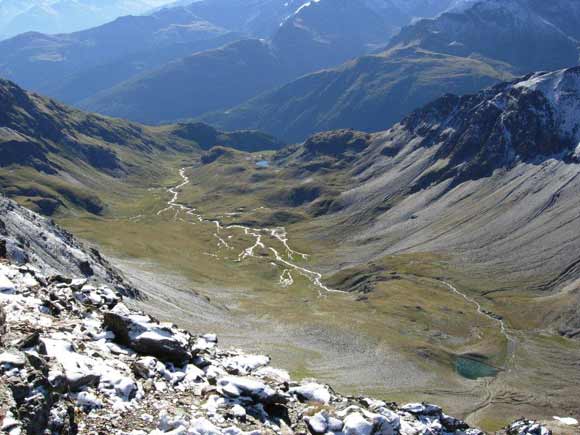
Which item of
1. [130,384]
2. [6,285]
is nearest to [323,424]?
[130,384]

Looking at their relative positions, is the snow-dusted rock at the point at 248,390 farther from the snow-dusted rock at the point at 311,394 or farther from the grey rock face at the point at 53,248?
the grey rock face at the point at 53,248

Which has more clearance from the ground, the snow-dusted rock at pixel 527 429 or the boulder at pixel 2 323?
the boulder at pixel 2 323

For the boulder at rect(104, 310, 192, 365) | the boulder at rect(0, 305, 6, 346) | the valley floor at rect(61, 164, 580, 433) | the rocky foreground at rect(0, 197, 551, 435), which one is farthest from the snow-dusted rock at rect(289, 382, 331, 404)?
the valley floor at rect(61, 164, 580, 433)

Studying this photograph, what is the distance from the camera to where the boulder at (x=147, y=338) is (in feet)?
113

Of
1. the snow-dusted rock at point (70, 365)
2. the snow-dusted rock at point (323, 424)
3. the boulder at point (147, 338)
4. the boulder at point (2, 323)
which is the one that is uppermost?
the boulder at point (2, 323)

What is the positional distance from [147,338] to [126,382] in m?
5.55

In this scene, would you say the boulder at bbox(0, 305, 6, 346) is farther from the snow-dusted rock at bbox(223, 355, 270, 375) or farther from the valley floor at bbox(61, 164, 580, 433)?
the valley floor at bbox(61, 164, 580, 433)

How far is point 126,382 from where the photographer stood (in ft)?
95.4

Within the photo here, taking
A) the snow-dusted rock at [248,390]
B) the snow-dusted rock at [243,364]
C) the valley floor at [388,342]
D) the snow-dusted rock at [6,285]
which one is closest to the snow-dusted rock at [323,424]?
the snow-dusted rock at [248,390]

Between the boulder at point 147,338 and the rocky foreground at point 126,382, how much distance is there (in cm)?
6

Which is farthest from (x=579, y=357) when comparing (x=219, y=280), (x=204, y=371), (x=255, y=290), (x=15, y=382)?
(x=15, y=382)

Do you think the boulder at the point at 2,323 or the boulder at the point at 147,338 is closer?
the boulder at the point at 2,323

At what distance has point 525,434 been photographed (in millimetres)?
60125

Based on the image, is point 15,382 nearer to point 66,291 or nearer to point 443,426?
point 66,291
